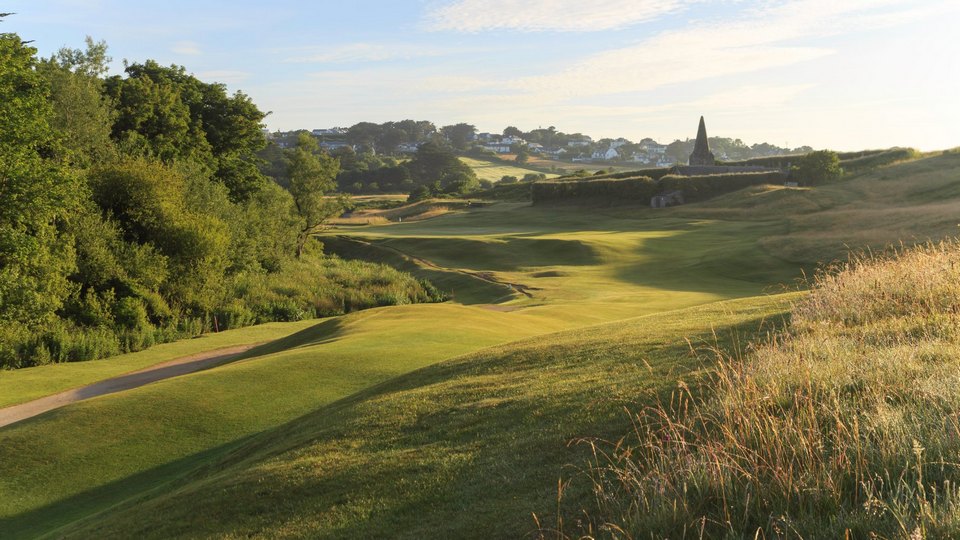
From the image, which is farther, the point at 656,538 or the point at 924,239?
the point at 924,239

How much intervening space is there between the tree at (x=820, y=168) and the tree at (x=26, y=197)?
3124 inches

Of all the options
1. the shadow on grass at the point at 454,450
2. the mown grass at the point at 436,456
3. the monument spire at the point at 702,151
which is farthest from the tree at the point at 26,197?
the monument spire at the point at 702,151

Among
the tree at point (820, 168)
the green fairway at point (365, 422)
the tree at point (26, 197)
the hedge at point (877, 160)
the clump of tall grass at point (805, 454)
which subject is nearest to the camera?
the clump of tall grass at point (805, 454)

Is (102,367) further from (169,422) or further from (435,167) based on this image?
(435,167)

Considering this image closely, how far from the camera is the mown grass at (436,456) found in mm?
6887

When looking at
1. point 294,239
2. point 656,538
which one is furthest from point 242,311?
point 656,538

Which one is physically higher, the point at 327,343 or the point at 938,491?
the point at 938,491

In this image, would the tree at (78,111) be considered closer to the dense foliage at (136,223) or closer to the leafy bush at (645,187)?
the dense foliage at (136,223)

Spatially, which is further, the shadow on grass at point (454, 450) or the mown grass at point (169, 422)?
the mown grass at point (169, 422)

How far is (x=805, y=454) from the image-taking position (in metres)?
5.49

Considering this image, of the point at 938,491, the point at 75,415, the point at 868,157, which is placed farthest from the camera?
the point at 868,157

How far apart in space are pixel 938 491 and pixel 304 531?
5413 millimetres

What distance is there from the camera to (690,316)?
51.8ft

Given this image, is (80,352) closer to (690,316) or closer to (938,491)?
(690,316)
